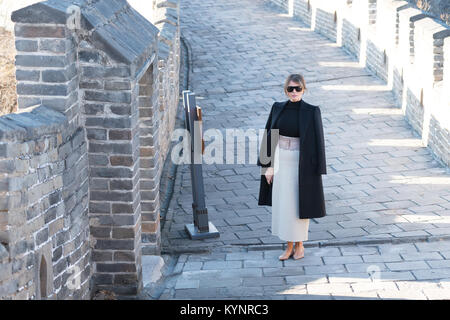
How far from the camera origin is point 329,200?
9.02 m

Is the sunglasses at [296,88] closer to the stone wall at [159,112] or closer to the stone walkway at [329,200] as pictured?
the stone wall at [159,112]

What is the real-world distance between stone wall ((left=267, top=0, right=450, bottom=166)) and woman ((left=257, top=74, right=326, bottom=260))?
11.2 ft

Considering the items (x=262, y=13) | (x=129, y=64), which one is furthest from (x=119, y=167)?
(x=262, y=13)

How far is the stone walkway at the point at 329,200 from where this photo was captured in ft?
22.6

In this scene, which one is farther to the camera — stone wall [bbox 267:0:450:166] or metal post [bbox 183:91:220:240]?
stone wall [bbox 267:0:450:166]

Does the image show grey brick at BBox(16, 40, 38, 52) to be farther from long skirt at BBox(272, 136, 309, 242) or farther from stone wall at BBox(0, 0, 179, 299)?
long skirt at BBox(272, 136, 309, 242)

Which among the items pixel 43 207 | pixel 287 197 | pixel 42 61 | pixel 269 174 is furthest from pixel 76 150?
pixel 287 197

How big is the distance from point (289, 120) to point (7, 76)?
794cm

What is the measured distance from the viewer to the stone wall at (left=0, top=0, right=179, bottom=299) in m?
4.88

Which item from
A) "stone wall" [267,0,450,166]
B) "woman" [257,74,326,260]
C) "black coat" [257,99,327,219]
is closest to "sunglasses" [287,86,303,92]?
"woman" [257,74,326,260]
